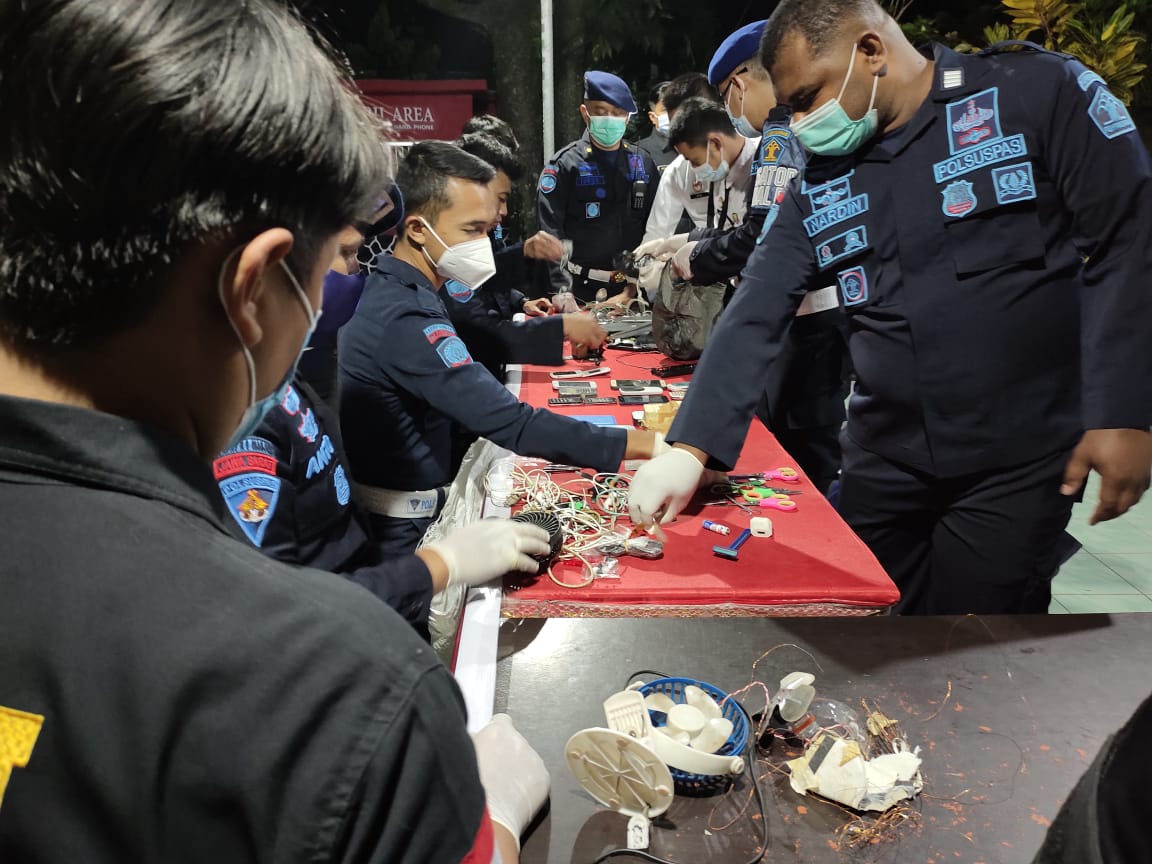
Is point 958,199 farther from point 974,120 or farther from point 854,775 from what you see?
point 854,775

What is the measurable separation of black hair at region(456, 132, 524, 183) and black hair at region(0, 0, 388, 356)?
9.96 ft

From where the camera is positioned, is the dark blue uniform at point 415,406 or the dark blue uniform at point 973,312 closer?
the dark blue uniform at point 973,312

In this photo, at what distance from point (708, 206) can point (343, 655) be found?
11.6ft

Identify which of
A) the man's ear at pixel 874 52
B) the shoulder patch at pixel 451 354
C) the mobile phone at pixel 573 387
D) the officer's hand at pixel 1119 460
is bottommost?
the mobile phone at pixel 573 387

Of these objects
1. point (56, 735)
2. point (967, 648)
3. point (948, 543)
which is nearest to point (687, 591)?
point (967, 648)

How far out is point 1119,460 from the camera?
143 cm

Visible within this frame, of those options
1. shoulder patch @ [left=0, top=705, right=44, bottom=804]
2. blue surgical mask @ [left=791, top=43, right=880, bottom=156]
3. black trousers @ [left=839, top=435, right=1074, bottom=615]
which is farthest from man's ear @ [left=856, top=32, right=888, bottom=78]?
shoulder patch @ [left=0, top=705, right=44, bottom=804]

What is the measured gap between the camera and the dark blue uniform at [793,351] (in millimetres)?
2719

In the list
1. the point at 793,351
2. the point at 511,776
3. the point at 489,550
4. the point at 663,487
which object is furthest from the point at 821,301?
the point at 511,776

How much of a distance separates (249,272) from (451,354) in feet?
4.65

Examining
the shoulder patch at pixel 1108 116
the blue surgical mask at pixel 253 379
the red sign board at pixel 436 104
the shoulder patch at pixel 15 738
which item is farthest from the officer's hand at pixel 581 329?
the red sign board at pixel 436 104

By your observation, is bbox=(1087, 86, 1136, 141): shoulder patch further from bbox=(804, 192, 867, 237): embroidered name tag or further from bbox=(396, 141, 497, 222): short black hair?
bbox=(396, 141, 497, 222): short black hair

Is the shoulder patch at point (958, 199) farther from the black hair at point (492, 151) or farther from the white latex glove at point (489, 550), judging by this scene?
the black hair at point (492, 151)

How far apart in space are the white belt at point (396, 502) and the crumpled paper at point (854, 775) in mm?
1283
